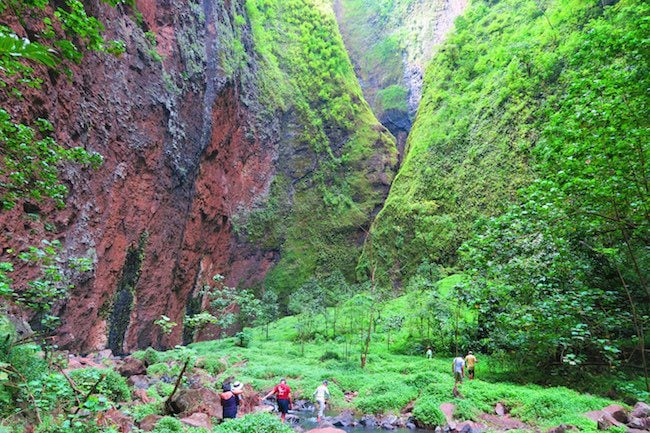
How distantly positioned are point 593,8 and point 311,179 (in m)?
25.0

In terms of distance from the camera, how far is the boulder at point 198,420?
756 cm

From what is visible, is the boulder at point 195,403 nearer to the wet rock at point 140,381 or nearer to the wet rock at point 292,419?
the wet rock at point 140,381

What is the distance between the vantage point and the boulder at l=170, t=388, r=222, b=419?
8422mm

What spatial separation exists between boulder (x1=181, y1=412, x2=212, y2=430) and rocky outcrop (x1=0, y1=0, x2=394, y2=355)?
6.06 metres

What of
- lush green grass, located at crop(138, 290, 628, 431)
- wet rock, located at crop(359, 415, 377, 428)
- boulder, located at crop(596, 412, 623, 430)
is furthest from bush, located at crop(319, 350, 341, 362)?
boulder, located at crop(596, 412, 623, 430)

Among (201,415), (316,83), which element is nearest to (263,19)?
(316,83)

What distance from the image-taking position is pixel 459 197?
28.7 metres

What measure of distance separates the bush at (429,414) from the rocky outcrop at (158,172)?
11.5 m

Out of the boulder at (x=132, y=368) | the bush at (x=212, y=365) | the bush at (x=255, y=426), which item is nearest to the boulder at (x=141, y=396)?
the boulder at (x=132, y=368)

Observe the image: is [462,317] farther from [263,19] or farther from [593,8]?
[263,19]

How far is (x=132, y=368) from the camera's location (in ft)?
40.2

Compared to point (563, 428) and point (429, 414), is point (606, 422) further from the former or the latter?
point (429, 414)

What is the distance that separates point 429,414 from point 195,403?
6579 mm

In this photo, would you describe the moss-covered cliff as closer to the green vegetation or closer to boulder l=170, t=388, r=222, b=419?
the green vegetation
